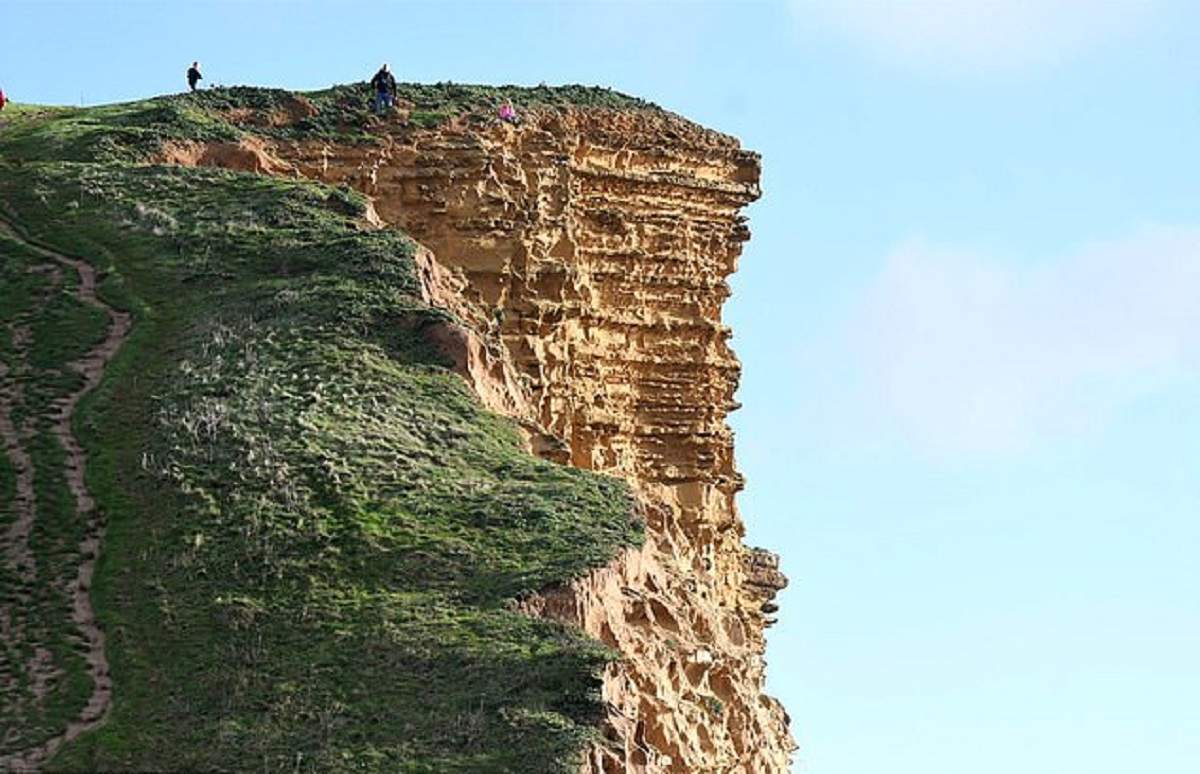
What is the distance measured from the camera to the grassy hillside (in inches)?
1563

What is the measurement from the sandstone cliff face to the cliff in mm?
38

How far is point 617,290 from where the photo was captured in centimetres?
6181

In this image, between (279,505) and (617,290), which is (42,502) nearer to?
(279,505)

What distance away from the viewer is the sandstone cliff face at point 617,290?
58.5 metres

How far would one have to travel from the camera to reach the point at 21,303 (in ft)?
181

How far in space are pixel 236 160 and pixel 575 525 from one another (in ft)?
55.2

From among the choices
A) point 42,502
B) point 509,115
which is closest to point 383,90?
point 509,115

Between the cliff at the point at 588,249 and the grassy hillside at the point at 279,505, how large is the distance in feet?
6.07

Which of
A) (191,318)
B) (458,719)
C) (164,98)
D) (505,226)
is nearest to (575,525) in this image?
A: (458,719)

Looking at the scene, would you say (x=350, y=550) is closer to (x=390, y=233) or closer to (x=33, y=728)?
(x=33, y=728)

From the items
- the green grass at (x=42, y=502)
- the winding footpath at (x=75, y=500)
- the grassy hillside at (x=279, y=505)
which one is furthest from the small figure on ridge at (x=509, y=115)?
→ the green grass at (x=42, y=502)

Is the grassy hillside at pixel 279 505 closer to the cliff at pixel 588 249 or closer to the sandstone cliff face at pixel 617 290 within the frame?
the cliff at pixel 588 249

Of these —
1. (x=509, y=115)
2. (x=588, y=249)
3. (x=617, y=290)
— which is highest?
(x=509, y=115)

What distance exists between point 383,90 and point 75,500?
15672mm
